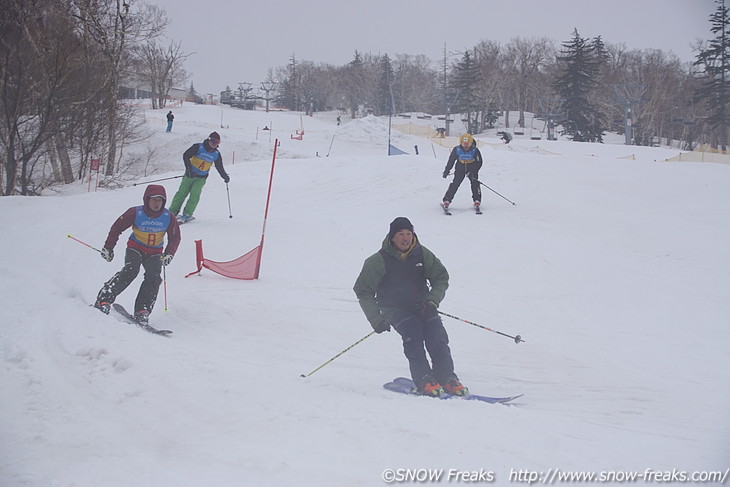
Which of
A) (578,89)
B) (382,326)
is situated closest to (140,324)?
(382,326)

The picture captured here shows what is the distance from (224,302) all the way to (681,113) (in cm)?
6256

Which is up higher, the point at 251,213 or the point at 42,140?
the point at 42,140

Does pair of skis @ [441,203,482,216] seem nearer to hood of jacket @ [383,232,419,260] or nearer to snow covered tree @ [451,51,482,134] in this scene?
hood of jacket @ [383,232,419,260]

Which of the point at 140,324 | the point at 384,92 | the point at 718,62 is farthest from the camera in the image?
the point at 384,92

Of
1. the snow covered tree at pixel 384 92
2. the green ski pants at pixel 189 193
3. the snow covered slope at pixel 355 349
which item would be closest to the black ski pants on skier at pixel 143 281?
the snow covered slope at pixel 355 349

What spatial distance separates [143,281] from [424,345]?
3355mm

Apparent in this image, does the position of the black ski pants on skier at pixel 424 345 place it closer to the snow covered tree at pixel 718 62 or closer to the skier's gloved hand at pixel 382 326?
the skier's gloved hand at pixel 382 326

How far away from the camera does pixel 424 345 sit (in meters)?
5.19

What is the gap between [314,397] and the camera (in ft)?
14.0

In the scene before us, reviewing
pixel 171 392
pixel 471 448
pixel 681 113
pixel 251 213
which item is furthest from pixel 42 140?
pixel 681 113

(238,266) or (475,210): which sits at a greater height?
(475,210)

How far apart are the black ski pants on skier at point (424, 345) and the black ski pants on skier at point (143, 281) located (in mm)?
2986

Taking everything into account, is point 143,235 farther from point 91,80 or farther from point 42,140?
point 91,80

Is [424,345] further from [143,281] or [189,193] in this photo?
[189,193]
